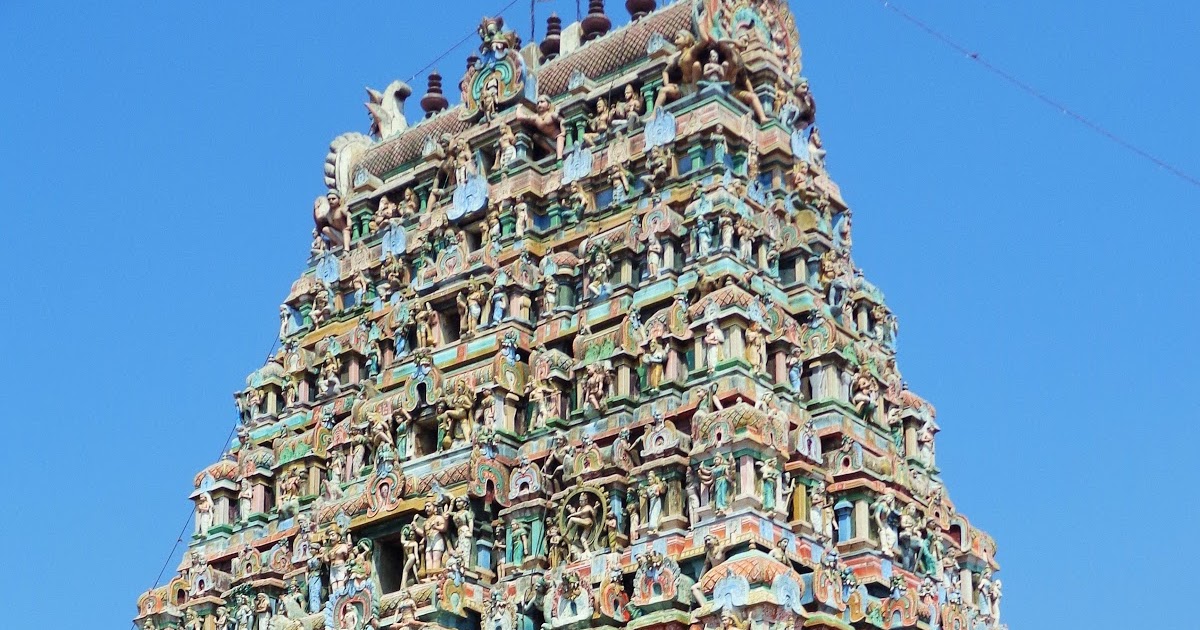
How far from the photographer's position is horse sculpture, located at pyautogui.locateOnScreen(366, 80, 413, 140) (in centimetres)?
4878

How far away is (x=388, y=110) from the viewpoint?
4916 cm

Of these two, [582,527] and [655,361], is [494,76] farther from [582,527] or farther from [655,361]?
[582,527]

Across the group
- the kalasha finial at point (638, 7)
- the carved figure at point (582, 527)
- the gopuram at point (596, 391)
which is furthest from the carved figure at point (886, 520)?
the kalasha finial at point (638, 7)

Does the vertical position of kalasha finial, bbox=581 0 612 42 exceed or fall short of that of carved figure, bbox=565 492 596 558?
it exceeds it

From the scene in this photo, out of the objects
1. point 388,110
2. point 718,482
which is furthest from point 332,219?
point 718,482

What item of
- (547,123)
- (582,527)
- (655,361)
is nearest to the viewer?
(582,527)

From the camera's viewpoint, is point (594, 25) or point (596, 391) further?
point (594, 25)

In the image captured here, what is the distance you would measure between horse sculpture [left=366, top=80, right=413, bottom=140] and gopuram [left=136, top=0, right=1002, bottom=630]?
1.78 meters

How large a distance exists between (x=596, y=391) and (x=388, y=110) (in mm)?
13345

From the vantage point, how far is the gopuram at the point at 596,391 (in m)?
35.9

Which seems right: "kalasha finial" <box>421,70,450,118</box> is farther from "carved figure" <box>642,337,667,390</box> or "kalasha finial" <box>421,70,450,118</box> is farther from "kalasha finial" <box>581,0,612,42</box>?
"carved figure" <box>642,337,667,390</box>

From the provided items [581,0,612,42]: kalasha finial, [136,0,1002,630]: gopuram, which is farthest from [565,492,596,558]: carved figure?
[581,0,612,42]: kalasha finial

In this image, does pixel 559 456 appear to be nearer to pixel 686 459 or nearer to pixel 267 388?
pixel 686 459

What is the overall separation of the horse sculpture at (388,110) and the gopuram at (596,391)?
70.1 inches
